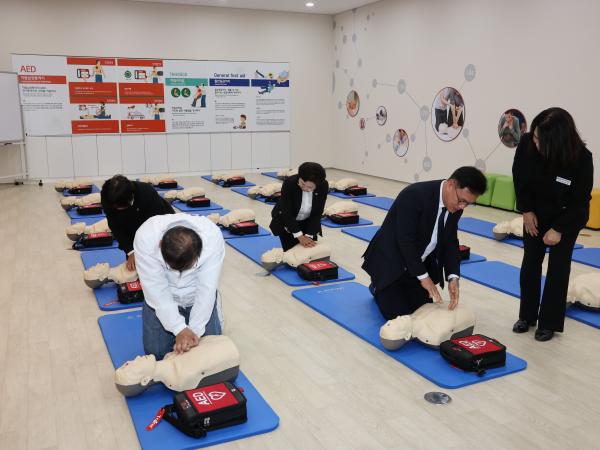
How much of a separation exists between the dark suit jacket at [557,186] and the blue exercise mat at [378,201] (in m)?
3.99

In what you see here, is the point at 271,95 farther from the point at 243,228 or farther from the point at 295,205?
the point at 295,205

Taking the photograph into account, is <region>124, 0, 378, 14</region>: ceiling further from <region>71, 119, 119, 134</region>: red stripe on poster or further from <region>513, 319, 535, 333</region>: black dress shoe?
<region>513, 319, 535, 333</region>: black dress shoe

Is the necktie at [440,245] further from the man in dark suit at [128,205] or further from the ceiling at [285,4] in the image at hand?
the ceiling at [285,4]

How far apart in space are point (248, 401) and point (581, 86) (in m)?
5.33

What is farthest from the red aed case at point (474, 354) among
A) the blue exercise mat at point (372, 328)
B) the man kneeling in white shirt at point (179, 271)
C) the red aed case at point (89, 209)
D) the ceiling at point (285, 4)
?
the ceiling at point (285, 4)

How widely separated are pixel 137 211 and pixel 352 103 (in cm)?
735

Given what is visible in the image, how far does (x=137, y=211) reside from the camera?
347 cm

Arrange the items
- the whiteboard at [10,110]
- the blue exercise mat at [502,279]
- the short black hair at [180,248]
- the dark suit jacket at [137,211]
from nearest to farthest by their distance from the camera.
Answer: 1. the short black hair at [180,248]
2. the dark suit jacket at [137,211]
3. the blue exercise mat at [502,279]
4. the whiteboard at [10,110]

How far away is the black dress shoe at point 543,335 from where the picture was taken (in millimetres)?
3193

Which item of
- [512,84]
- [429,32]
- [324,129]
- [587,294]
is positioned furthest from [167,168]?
[587,294]

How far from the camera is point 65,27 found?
29.2 ft

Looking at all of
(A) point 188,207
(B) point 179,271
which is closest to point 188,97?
(A) point 188,207

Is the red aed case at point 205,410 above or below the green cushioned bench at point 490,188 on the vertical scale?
below

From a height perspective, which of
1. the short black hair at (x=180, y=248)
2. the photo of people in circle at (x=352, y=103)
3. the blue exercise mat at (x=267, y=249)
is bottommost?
the blue exercise mat at (x=267, y=249)
